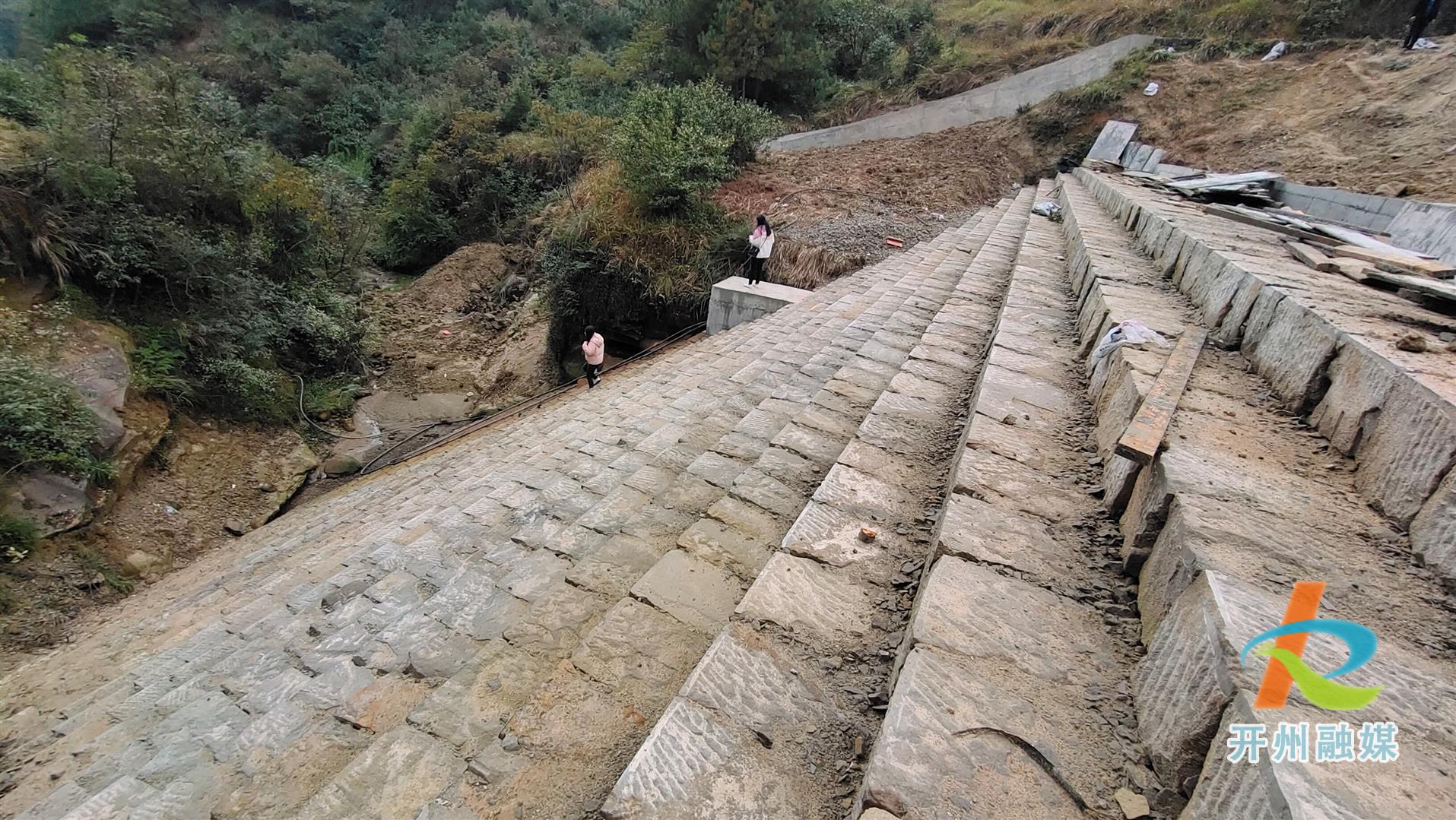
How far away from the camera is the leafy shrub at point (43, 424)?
5.07m

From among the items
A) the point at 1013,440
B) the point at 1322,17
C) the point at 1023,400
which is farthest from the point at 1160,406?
the point at 1322,17

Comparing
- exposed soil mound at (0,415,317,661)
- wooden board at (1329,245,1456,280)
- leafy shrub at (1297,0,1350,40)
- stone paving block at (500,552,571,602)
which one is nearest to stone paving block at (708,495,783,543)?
stone paving block at (500,552,571,602)

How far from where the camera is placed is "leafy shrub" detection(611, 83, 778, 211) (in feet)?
30.1

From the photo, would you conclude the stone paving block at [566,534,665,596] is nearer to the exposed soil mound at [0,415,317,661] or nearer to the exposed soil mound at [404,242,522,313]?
the exposed soil mound at [0,415,317,661]

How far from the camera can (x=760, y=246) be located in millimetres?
7891

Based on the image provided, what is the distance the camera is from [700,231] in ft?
31.0

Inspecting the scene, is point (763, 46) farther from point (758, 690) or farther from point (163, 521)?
point (758, 690)

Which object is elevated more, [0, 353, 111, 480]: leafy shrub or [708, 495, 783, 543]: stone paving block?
[708, 495, 783, 543]: stone paving block

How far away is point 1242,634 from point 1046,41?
1833 cm

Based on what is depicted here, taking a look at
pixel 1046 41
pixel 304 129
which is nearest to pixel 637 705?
pixel 1046 41

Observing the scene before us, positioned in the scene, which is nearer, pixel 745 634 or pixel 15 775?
pixel 745 634

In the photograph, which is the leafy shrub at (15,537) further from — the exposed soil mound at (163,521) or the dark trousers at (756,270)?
the dark trousers at (756,270)

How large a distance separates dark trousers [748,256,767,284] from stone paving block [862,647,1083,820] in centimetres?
736

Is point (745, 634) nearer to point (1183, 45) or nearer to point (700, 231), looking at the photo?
point (700, 231)
